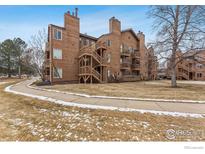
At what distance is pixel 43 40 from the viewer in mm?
19094

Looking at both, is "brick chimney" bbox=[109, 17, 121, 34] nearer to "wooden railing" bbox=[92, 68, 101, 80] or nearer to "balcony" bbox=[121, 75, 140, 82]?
"balcony" bbox=[121, 75, 140, 82]

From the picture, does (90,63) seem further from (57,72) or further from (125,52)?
(125,52)

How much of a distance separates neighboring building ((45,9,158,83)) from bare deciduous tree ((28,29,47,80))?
2.45 metres

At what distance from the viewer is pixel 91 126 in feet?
11.5

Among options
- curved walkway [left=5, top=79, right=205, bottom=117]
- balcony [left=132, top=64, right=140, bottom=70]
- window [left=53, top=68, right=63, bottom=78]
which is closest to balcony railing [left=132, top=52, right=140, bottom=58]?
balcony [left=132, top=64, right=140, bottom=70]

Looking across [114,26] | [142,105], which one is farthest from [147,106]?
[114,26]

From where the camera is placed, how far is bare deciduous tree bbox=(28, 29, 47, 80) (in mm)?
18114

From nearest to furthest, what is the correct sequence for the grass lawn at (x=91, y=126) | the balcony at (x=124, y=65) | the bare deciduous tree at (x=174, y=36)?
the grass lawn at (x=91, y=126)
the bare deciduous tree at (x=174, y=36)
the balcony at (x=124, y=65)

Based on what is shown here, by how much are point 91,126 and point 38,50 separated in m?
18.7

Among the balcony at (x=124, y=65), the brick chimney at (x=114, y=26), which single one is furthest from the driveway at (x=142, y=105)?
the balcony at (x=124, y=65)

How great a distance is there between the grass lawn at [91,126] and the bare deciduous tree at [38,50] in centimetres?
1435

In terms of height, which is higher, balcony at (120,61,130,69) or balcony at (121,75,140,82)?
balcony at (120,61,130,69)

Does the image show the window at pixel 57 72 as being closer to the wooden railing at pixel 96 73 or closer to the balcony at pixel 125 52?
the wooden railing at pixel 96 73

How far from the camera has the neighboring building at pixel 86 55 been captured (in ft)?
50.6
